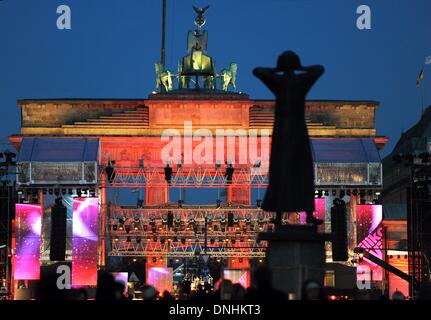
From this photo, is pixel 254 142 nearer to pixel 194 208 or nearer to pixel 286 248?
pixel 194 208

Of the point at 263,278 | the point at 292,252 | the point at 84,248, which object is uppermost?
the point at 84,248

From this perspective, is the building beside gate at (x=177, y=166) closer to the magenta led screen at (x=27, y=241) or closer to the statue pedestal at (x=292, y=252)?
the magenta led screen at (x=27, y=241)

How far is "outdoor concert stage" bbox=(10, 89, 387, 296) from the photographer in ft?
158

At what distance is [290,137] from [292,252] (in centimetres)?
173

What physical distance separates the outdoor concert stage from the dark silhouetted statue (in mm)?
29544

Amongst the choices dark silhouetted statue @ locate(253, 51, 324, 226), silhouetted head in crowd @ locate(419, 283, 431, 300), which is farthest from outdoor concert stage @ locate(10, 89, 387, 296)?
A: dark silhouetted statue @ locate(253, 51, 324, 226)

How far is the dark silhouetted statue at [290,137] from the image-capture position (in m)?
17.9

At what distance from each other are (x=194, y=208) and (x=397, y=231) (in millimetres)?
12119

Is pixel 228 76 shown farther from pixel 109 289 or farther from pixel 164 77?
pixel 109 289

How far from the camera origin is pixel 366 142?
166 feet

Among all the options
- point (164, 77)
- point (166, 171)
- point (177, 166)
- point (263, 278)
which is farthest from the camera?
point (164, 77)

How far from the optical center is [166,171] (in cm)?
4716

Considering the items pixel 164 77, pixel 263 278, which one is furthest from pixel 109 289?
pixel 164 77
